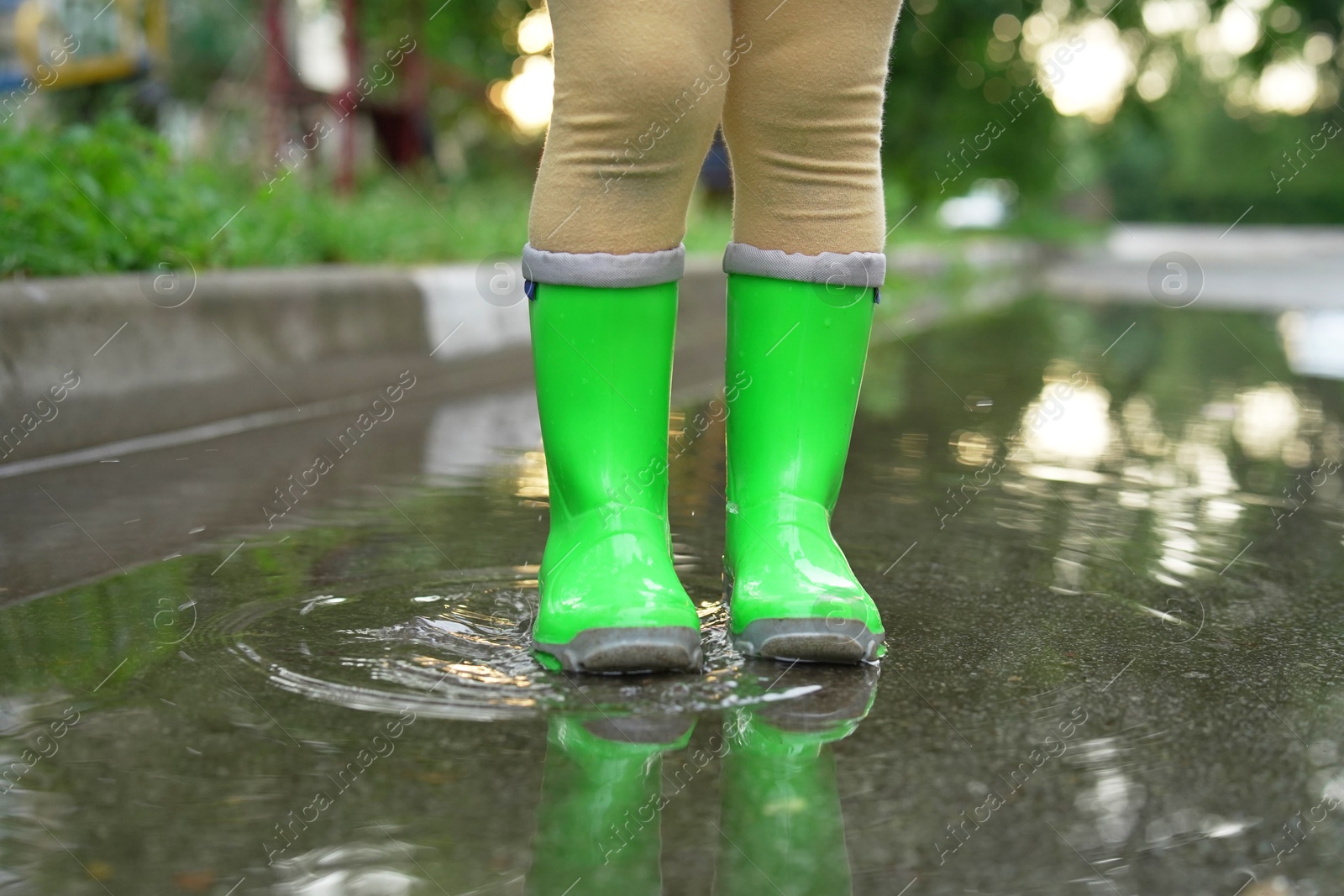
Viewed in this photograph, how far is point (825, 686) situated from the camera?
1511mm

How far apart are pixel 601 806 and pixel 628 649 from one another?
0.31 meters

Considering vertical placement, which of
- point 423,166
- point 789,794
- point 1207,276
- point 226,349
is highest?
point 423,166

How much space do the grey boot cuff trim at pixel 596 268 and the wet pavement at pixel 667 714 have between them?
1.26 ft

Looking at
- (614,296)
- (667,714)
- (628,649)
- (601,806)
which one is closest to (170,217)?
(614,296)

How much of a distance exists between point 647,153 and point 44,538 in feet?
3.63

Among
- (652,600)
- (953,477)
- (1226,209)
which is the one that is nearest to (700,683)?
(652,600)

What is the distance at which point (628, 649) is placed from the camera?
1.50 metres

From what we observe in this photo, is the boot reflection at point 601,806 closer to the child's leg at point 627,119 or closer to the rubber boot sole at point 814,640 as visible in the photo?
the rubber boot sole at point 814,640

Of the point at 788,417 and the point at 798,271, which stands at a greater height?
the point at 798,271

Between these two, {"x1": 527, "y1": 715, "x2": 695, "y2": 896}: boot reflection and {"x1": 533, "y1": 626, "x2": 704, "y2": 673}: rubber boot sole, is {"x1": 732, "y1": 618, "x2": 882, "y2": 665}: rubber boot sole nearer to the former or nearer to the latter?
{"x1": 533, "y1": 626, "x2": 704, "y2": 673}: rubber boot sole

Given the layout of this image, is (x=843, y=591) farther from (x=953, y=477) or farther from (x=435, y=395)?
(x=435, y=395)

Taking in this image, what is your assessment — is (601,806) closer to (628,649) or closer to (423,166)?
(628,649)

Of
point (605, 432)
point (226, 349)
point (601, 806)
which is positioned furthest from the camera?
point (226, 349)

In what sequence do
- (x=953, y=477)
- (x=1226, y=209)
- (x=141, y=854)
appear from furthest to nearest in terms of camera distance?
(x=1226, y=209) < (x=953, y=477) < (x=141, y=854)
